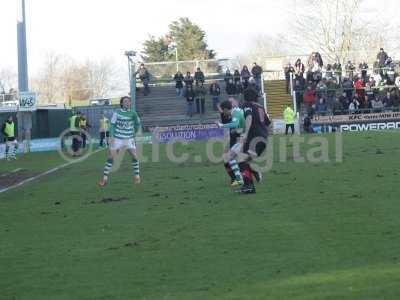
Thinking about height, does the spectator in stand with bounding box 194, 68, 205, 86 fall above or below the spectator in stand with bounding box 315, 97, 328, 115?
above

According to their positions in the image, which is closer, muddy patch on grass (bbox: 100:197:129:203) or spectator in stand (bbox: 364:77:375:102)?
muddy patch on grass (bbox: 100:197:129:203)

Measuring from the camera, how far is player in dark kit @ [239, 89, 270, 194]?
51.1ft

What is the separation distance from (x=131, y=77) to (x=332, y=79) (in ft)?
39.6

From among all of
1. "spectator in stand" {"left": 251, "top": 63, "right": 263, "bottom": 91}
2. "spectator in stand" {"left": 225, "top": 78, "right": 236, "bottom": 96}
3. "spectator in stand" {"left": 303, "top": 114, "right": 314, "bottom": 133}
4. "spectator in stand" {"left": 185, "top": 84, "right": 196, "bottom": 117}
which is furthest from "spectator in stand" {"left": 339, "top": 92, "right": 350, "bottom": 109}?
"spectator in stand" {"left": 185, "top": 84, "right": 196, "bottom": 117}

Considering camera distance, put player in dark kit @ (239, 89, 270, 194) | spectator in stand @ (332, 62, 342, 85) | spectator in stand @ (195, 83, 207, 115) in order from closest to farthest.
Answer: player in dark kit @ (239, 89, 270, 194) → spectator in stand @ (332, 62, 342, 85) → spectator in stand @ (195, 83, 207, 115)

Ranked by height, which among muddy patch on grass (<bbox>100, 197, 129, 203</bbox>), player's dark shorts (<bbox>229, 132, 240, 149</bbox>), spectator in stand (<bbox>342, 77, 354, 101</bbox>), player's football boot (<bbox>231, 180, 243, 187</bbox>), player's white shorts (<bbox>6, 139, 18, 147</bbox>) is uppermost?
spectator in stand (<bbox>342, 77, 354, 101</bbox>)

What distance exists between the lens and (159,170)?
23.8 m

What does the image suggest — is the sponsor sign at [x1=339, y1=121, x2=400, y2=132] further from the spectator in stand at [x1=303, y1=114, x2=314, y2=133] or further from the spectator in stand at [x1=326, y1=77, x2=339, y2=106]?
the spectator in stand at [x1=326, y1=77, x2=339, y2=106]

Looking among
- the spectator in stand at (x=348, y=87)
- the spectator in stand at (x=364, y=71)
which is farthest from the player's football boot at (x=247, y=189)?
the spectator in stand at (x=364, y=71)

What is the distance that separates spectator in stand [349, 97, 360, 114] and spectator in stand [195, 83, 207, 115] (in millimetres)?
8460

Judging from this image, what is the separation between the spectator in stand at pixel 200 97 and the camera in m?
49.6

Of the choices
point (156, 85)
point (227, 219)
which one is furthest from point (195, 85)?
point (227, 219)

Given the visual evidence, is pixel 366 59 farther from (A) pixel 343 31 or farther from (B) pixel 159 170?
(B) pixel 159 170

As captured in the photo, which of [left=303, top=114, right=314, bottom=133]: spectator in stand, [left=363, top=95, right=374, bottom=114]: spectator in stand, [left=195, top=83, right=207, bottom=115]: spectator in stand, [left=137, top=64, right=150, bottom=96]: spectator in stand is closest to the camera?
[left=303, top=114, right=314, bottom=133]: spectator in stand
